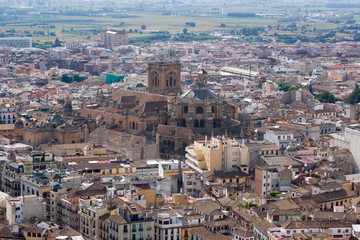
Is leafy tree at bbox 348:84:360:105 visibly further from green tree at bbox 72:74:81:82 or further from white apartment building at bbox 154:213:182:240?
white apartment building at bbox 154:213:182:240

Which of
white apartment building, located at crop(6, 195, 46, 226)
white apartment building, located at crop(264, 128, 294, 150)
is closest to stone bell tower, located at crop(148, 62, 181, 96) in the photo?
white apartment building, located at crop(264, 128, 294, 150)

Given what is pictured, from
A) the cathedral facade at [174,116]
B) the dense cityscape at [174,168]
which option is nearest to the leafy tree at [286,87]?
the dense cityscape at [174,168]

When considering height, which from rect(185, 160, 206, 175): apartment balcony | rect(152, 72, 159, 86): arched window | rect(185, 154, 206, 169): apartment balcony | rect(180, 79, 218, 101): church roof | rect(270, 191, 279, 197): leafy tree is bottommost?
rect(185, 160, 206, 175): apartment balcony

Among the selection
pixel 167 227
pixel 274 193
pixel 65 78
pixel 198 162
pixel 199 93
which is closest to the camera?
pixel 167 227

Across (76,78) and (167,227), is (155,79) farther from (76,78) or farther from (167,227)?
(76,78)

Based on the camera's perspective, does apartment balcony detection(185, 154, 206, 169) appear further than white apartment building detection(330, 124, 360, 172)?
No

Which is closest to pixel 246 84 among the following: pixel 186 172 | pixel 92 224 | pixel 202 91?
pixel 202 91

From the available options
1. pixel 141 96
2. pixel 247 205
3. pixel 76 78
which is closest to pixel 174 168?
pixel 247 205

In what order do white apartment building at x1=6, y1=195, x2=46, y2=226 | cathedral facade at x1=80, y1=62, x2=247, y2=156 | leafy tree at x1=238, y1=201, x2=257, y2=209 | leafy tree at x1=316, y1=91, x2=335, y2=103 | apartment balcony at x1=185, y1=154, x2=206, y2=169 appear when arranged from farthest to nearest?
leafy tree at x1=316, y1=91, x2=335, y2=103 < cathedral facade at x1=80, y1=62, x2=247, y2=156 < apartment balcony at x1=185, y1=154, x2=206, y2=169 < leafy tree at x1=238, y1=201, x2=257, y2=209 < white apartment building at x1=6, y1=195, x2=46, y2=226
